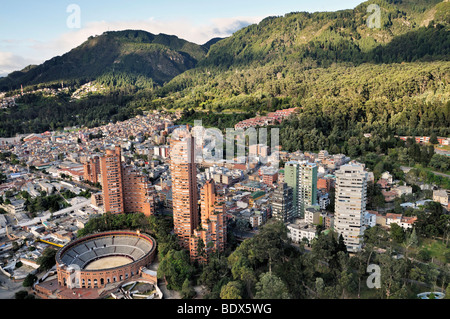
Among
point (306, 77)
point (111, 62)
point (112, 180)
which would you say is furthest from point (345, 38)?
point (111, 62)

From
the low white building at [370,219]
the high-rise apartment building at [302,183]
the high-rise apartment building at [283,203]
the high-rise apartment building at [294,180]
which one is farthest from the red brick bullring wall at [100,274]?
the low white building at [370,219]

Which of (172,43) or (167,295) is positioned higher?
(172,43)

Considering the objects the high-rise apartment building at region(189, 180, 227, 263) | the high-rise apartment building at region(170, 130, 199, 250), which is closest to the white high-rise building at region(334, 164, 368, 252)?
the high-rise apartment building at region(189, 180, 227, 263)

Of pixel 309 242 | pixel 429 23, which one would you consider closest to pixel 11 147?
pixel 309 242

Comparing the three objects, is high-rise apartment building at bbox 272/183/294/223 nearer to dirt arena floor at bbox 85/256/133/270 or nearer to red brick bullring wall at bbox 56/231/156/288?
red brick bullring wall at bbox 56/231/156/288

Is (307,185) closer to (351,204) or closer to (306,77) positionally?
(351,204)

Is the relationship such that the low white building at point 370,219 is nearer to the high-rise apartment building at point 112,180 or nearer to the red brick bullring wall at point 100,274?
the red brick bullring wall at point 100,274
